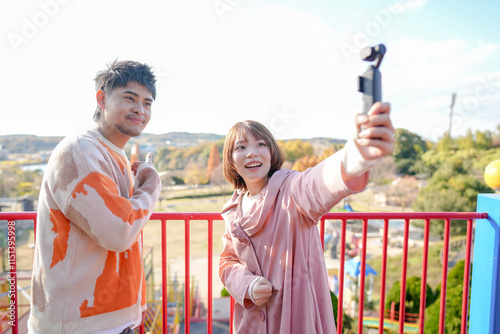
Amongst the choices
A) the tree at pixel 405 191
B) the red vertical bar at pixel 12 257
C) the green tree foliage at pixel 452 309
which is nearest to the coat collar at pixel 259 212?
the red vertical bar at pixel 12 257

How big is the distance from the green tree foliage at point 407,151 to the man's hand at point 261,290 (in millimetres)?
32247

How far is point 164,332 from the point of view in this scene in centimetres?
184

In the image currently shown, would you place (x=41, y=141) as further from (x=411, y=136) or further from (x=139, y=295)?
(x=139, y=295)

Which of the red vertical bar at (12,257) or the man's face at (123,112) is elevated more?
the man's face at (123,112)

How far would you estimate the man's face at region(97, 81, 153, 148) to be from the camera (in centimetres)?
132

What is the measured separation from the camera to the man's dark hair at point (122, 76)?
133 cm

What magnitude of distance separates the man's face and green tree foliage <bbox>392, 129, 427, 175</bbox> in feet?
106

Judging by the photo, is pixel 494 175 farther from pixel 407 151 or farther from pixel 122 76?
pixel 407 151

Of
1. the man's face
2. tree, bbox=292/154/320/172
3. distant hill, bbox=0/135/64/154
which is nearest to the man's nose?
the man's face

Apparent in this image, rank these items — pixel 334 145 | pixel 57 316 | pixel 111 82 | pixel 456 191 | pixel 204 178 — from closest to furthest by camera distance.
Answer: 1. pixel 57 316
2. pixel 111 82
3. pixel 456 191
4. pixel 334 145
5. pixel 204 178

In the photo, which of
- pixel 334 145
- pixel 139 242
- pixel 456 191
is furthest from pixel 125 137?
pixel 334 145

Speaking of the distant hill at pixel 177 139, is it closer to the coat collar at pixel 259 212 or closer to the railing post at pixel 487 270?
the railing post at pixel 487 270

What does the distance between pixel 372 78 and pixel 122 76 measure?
0.98 metres

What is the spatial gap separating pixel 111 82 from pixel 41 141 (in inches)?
1629
